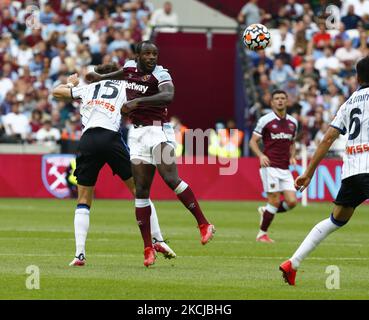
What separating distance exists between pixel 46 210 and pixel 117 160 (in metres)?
11.3

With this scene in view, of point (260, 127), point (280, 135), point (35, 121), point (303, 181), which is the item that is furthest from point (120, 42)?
point (303, 181)

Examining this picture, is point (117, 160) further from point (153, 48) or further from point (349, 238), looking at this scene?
point (349, 238)

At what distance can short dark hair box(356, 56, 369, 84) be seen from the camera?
1138cm

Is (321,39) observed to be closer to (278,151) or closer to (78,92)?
(278,151)

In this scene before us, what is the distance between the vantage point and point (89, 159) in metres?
14.0

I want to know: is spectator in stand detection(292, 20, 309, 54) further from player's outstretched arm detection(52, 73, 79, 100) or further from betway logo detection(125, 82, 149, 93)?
betway logo detection(125, 82, 149, 93)

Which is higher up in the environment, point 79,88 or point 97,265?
point 79,88

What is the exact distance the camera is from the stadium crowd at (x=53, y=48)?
31.8 m

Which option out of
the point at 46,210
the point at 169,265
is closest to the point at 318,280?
the point at 169,265

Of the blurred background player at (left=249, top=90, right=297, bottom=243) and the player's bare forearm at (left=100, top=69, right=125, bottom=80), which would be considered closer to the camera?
the player's bare forearm at (left=100, top=69, right=125, bottom=80)

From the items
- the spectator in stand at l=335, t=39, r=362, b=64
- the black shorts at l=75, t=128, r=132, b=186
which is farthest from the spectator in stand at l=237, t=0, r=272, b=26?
the black shorts at l=75, t=128, r=132, b=186

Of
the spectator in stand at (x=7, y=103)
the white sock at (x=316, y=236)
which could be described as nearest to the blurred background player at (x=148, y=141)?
the white sock at (x=316, y=236)

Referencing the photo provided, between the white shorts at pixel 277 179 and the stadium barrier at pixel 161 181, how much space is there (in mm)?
9853

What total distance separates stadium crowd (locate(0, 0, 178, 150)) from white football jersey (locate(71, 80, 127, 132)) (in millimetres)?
16501
